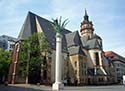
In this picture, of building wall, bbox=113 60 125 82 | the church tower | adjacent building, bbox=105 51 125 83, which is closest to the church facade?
the church tower

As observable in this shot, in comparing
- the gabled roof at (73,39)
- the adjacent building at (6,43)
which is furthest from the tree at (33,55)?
the adjacent building at (6,43)

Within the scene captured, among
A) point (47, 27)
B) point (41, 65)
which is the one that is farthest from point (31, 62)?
point (47, 27)

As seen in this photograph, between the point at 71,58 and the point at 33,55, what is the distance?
59.2 ft

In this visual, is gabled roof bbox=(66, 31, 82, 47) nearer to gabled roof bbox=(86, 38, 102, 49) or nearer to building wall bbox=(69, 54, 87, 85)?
building wall bbox=(69, 54, 87, 85)

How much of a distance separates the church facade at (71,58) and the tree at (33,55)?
5014 mm

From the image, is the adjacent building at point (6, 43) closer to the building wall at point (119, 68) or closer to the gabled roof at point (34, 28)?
the gabled roof at point (34, 28)

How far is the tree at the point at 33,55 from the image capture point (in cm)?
4703

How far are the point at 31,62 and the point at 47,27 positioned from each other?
1850 centimetres


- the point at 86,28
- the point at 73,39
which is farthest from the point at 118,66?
the point at 73,39

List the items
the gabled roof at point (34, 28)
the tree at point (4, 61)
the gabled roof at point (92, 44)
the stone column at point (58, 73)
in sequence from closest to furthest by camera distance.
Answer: the stone column at point (58, 73) → the gabled roof at point (34, 28) → the tree at point (4, 61) → the gabled roof at point (92, 44)

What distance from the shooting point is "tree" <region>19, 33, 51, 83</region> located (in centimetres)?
4703

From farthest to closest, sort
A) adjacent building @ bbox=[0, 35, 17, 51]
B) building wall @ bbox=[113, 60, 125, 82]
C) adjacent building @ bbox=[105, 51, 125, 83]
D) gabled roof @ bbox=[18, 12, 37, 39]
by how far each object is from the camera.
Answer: building wall @ bbox=[113, 60, 125, 82] → adjacent building @ bbox=[105, 51, 125, 83] → adjacent building @ bbox=[0, 35, 17, 51] → gabled roof @ bbox=[18, 12, 37, 39]

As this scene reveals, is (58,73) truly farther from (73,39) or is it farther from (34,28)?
(73,39)

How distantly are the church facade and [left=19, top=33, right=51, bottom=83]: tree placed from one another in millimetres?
5014
